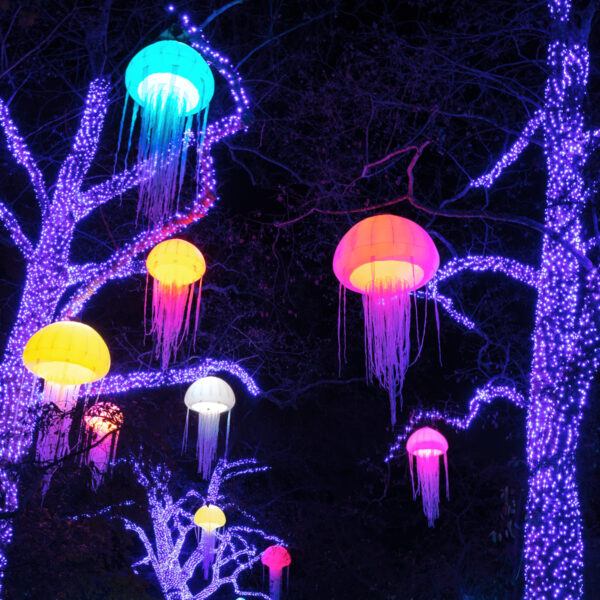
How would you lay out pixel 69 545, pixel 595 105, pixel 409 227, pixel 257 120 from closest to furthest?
pixel 409 227 < pixel 69 545 < pixel 595 105 < pixel 257 120

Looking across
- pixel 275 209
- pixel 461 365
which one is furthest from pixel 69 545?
pixel 461 365

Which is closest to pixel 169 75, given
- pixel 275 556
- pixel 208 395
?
pixel 208 395

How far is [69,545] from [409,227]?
451cm

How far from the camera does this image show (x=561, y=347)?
21.7 feet

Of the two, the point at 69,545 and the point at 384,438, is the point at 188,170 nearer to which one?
the point at 69,545

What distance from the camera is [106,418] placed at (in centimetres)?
596

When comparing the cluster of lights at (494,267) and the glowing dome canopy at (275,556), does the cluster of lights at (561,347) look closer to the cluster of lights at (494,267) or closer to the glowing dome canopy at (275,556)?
the cluster of lights at (494,267)

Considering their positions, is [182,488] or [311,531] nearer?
[182,488]

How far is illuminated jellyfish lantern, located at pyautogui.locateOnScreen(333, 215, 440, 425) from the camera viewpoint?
14.7 feet

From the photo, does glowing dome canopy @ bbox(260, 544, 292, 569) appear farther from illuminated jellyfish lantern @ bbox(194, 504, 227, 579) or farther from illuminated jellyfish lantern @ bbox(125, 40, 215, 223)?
illuminated jellyfish lantern @ bbox(125, 40, 215, 223)

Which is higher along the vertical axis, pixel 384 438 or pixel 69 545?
pixel 384 438

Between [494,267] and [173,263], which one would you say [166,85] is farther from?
[494,267]

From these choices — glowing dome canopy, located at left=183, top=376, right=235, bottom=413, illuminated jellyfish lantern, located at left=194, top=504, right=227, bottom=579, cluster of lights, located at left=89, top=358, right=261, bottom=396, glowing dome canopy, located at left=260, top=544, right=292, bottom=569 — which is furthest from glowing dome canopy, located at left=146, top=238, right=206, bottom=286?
glowing dome canopy, located at left=260, top=544, right=292, bottom=569

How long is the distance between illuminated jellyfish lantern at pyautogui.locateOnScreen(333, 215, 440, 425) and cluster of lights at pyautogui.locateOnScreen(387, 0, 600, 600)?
1.41 meters
